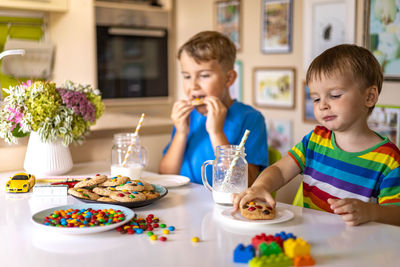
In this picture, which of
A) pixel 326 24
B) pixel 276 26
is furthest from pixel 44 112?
pixel 276 26

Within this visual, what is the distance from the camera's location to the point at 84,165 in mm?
1935

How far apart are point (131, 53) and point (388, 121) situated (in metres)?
2.27

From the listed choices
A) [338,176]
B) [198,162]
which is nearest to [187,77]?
[198,162]

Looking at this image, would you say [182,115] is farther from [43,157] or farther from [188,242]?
[188,242]

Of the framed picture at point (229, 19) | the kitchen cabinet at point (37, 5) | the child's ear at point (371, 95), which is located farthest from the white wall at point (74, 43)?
the child's ear at point (371, 95)

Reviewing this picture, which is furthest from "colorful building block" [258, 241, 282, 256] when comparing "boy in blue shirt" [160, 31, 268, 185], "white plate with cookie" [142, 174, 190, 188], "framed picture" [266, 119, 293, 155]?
"framed picture" [266, 119, 293, 155]

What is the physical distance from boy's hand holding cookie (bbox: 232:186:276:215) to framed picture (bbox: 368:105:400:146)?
1885 millimetres

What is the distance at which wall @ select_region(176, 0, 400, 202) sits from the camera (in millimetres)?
3008

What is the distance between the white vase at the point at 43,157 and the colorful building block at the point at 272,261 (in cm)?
104

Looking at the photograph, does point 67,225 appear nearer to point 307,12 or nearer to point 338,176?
point 338,176

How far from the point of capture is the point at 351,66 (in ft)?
4.34

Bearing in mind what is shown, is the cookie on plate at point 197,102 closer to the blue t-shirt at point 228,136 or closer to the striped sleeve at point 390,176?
the blue t-shirt at point 228,136

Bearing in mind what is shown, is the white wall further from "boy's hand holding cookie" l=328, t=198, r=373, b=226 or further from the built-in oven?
"boy's hand holding cookie" l=328, t=198, r=373, b=226

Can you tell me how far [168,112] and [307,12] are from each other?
171cm
